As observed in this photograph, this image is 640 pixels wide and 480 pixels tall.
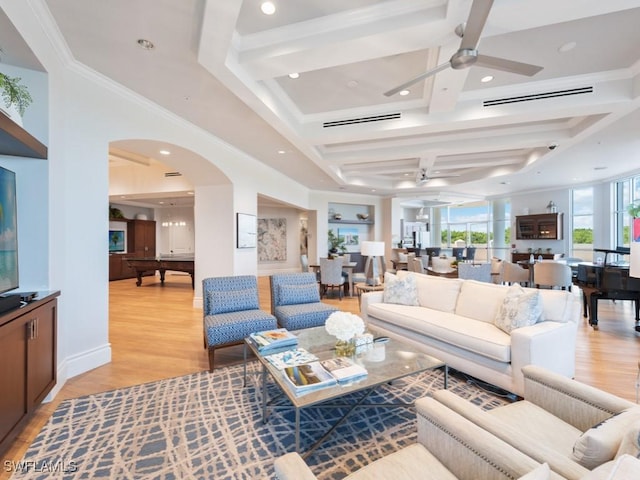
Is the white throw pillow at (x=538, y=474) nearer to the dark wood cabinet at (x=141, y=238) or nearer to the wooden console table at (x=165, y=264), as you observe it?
the wooden console table at (x=165, y=264)

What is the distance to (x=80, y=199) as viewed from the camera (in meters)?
3.02

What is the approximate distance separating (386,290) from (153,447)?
2.87 m

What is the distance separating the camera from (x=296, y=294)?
3.94m

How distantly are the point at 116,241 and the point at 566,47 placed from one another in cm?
1154

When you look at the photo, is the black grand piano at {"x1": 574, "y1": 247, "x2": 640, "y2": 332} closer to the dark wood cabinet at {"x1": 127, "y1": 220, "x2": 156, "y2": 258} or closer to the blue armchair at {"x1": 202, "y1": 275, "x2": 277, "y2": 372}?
the blue armchair at {"x1": 202, "y1": 275, "x2": 277, "y2": 372}

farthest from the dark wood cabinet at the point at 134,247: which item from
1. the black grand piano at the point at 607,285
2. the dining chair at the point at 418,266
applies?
the black grand piano at the point at 607,285

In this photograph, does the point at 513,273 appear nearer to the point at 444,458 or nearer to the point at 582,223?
the point at 582,223

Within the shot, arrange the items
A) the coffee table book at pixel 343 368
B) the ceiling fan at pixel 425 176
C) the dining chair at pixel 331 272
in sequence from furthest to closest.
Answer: the ceiling fan at pixel 425 176
the dining chair at pixel 331 272
the coffee table book at pixel 343 368

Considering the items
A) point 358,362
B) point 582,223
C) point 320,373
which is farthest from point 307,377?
point 582,223

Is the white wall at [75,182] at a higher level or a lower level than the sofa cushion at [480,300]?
higher

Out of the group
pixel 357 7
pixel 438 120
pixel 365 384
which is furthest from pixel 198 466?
pixel 438 120

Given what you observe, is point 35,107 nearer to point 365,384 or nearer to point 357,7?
point 357,7

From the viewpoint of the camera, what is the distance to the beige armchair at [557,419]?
0.97m

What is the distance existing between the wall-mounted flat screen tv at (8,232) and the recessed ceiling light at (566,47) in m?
4.84
